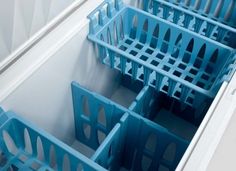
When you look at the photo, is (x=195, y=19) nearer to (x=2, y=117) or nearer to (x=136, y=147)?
(x=136, y=147)

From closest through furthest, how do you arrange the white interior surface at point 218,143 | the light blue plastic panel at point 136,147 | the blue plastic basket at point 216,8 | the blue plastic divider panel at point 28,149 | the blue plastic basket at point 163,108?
1. the white interior surface at point 218,143
2. the blue plastic divider panel at point 28,149
3. the light blue plastic panel at point 136,147
4. the blue plastic basket at point 163,108
5. the blue plastic basket at point 216,8

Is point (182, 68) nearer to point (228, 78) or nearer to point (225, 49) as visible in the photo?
point (225, 49)

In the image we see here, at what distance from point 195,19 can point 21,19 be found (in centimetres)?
64

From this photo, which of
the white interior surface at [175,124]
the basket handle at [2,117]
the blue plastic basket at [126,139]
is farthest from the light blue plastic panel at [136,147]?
the basket handle at [2,117]

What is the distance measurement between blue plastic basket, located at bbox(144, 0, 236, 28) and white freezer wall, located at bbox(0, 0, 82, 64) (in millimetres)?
523

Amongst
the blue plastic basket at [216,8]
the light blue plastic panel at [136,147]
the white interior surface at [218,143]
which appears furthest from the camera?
the blue plastic basket at [216,8]

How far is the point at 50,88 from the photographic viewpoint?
916mm

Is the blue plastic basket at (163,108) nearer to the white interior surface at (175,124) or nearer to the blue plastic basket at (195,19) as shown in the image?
the white interior surface at (175,124)

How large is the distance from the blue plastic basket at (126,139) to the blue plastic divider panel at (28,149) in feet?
0.26

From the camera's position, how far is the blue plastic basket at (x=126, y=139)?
89 cm

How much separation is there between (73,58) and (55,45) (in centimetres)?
11

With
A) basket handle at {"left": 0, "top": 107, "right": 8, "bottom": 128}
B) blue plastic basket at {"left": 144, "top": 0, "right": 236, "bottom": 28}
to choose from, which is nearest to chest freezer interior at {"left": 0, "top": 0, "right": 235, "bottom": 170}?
basket handle at {"left": 0, "top": 107, "right": 8, "bottom": 128}

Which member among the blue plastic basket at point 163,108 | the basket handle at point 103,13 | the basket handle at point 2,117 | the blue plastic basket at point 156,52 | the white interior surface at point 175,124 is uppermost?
the basket handle at point 103,13

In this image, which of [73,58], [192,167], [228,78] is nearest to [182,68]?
[228,78]
